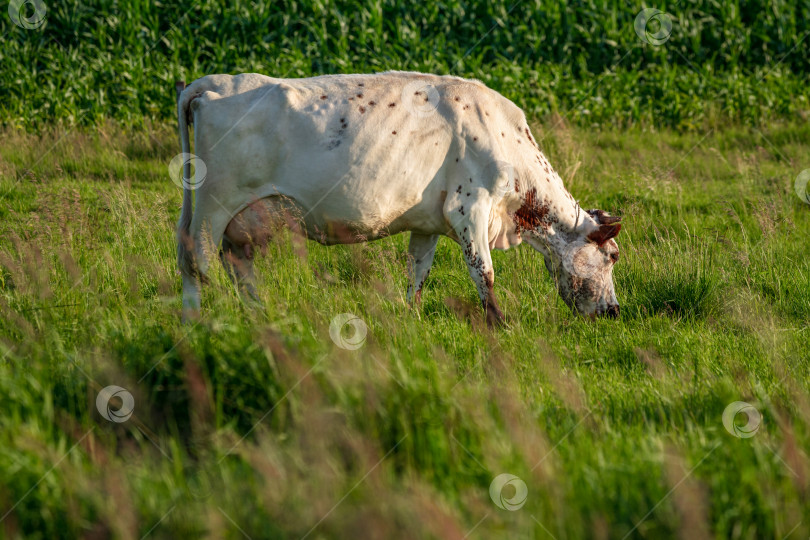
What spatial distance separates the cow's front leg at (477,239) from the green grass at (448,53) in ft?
22.7

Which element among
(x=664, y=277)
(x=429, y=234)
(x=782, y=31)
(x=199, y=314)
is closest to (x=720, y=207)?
(x=664, y=277)

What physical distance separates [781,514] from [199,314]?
305 cm

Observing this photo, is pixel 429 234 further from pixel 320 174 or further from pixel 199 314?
pixel 199 314

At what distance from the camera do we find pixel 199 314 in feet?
15.3

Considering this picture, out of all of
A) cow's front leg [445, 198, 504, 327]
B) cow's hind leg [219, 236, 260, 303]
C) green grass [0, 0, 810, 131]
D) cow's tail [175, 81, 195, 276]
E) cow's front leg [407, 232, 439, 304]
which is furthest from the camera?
green grass [0, 0, 810, 131]

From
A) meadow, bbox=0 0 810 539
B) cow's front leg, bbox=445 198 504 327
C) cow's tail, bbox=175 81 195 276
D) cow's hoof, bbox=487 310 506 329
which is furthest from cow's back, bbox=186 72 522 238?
cow's hoof, bbox=487 310 506 329

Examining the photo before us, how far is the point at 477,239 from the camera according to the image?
5926mm

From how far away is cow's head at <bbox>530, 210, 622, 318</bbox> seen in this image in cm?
622

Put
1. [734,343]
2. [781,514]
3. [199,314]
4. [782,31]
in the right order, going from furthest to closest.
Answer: [782,31]
[734,343]
[199,314]
[781,514]

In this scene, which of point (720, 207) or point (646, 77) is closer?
point (720, 207)

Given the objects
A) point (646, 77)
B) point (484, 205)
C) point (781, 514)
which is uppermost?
point (781, 514)

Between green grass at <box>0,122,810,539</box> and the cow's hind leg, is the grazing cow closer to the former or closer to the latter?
the cow's hind leg

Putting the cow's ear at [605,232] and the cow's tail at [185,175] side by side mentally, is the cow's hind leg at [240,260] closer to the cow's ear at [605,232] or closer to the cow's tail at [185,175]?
the cow's tail at [185,175]

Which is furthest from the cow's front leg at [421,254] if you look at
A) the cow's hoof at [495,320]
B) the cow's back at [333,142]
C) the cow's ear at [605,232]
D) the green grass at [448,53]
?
the green grass at [448,53]
